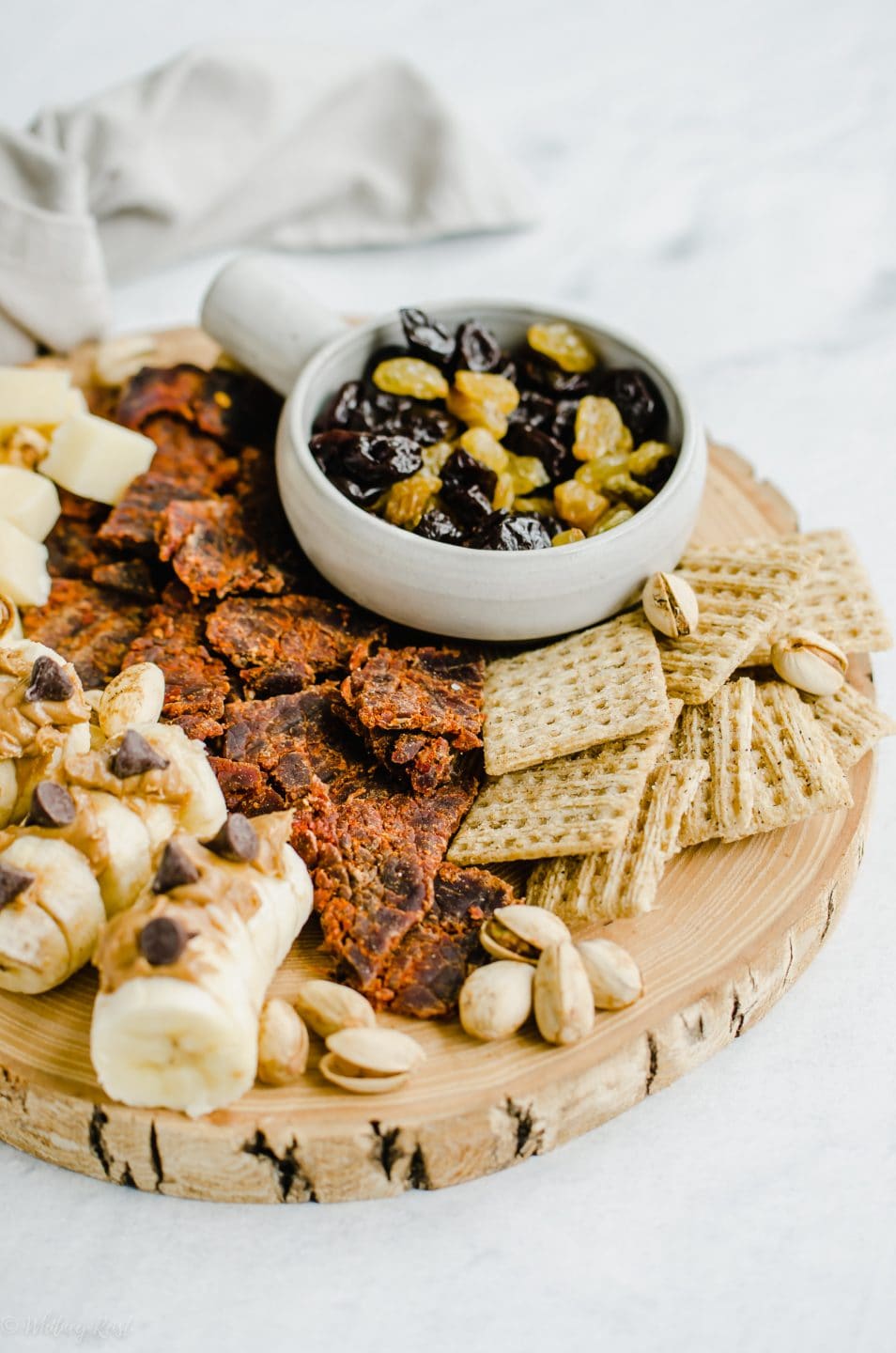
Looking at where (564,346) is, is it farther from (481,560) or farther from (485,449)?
(481,560)

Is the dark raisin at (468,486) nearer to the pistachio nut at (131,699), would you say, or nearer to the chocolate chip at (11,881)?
the pistachio nut at (131,699)

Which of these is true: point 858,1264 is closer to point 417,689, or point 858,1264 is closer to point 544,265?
point 417,689

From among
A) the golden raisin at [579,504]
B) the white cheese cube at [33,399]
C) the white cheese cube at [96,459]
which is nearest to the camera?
the golden raisin at [579,504]

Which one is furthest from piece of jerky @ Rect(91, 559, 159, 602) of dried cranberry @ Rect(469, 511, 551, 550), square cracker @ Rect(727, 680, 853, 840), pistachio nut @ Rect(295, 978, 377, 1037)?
square cracker @ Rect(727, 680, 853, 840)

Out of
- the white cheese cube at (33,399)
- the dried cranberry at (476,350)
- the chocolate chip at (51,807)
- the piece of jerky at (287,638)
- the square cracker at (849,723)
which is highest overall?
the dried cranberry at (476,350)

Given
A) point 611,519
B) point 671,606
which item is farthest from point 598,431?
point 671,606

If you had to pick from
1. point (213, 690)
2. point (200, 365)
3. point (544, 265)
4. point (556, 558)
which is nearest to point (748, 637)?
point (556, 558)

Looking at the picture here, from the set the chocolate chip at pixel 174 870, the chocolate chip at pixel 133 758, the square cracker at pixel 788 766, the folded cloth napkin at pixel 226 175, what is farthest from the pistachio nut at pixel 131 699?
the folded cloth napkin at pixel 226 175
